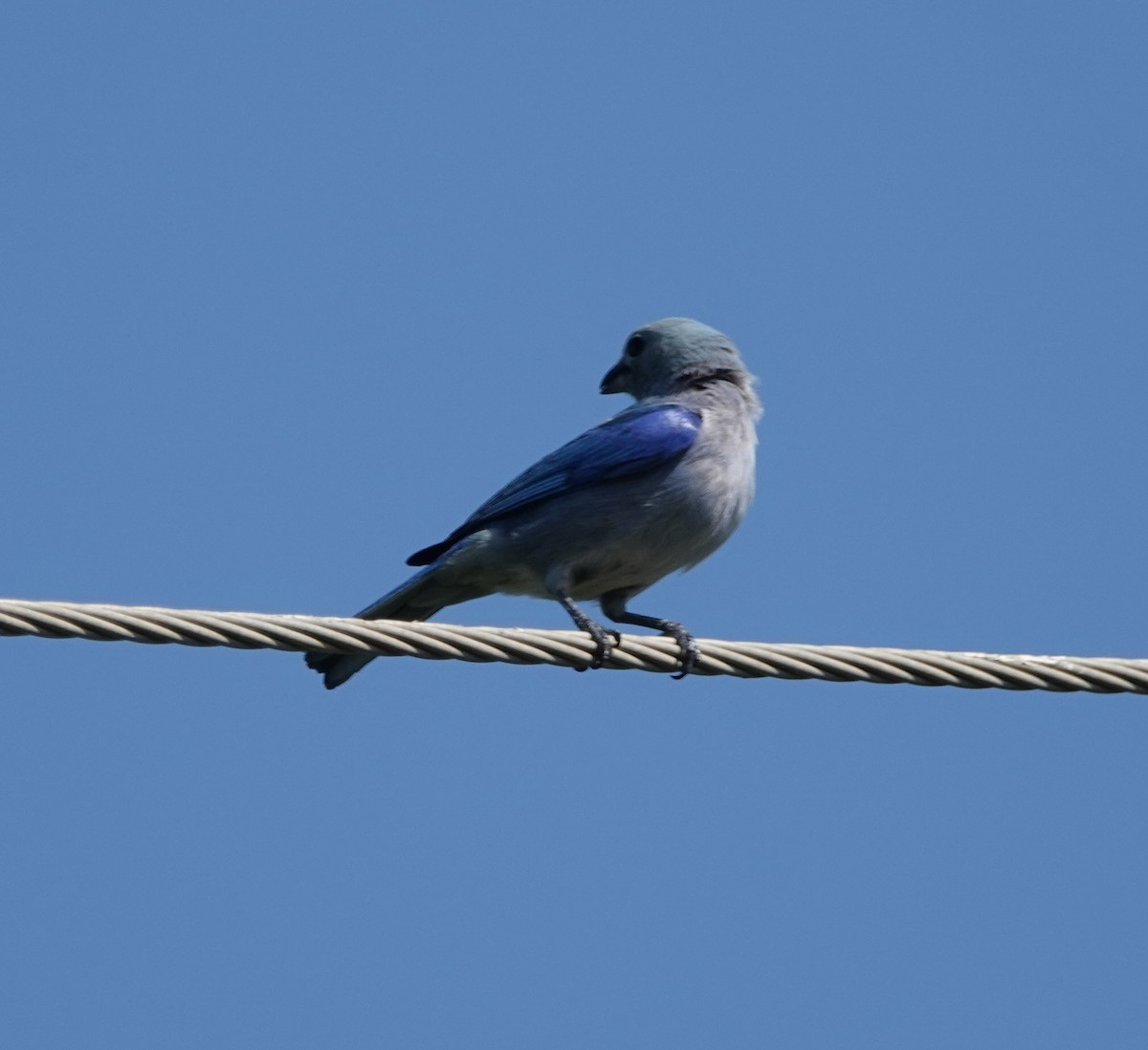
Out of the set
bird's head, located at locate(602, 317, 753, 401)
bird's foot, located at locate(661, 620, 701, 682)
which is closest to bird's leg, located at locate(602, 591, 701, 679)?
bird's foot, located at locate(661, 620, 701, 682)

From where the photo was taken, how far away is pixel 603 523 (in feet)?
29.6

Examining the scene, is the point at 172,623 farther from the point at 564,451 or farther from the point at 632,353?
the point at 632,353

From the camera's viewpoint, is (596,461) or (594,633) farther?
(596,461)

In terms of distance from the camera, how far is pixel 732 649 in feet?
22.4

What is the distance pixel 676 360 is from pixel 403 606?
221 centimetres

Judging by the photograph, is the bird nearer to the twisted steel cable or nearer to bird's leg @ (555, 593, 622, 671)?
bird's leg @ (555, 593, 622, 671)

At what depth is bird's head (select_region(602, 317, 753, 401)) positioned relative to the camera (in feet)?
33.1

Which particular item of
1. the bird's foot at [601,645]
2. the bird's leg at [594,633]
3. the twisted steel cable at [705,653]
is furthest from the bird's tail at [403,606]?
the twisted steel cable at [705,653]

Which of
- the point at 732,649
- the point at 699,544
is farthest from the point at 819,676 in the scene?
the point at 699,544

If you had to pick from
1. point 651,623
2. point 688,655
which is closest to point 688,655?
point 688,655

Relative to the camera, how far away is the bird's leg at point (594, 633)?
7.09m

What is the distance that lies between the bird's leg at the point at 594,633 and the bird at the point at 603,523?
3 centimetres

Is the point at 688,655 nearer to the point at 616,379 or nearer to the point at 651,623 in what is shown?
the point at 651,623

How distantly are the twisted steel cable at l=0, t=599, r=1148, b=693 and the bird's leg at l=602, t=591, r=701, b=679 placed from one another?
0.23 metres
